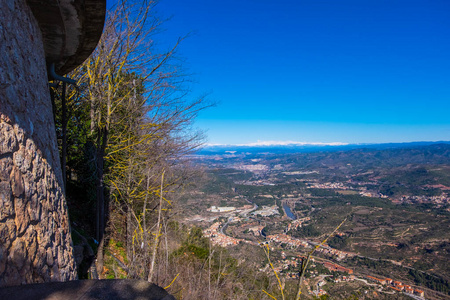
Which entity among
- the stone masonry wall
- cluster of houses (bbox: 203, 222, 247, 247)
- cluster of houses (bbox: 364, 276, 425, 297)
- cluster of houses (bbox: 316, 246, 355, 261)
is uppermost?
the stone masonry wall

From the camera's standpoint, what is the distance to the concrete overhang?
236 centimetres

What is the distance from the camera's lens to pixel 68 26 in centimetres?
263

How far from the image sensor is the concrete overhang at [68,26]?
2.36 metres

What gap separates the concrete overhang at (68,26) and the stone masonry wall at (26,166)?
0.51 ft

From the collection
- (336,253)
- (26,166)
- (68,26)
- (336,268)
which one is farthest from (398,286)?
(68,26)

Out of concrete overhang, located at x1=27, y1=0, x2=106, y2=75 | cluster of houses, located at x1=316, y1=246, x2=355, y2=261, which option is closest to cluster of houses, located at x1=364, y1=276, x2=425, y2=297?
cluster of houses, located at x1=316, y1=246, x2=355, y2=261

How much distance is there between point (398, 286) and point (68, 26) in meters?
24.2

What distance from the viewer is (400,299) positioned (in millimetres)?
14586

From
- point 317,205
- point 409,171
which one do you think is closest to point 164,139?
point 317,205

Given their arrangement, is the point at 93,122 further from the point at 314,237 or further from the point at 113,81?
the point at 314,237

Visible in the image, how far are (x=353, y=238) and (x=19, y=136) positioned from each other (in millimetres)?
34894

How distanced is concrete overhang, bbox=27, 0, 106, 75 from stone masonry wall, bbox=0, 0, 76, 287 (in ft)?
0.51

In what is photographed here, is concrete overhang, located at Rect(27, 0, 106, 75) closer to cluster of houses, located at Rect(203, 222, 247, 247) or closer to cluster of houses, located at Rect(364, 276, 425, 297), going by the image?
cluster of houses, located at Rect(203, 222, 247, 247)

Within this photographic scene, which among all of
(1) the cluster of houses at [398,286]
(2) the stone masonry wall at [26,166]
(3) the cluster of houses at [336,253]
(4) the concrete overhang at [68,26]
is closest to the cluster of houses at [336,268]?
(1) the cluster of houses at [398,286]
